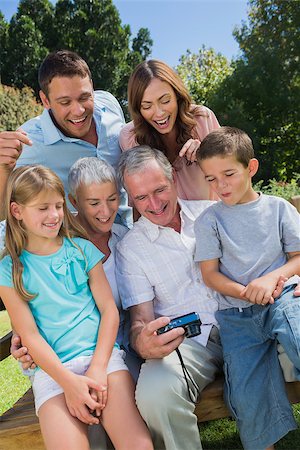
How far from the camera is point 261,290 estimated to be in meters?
2.58

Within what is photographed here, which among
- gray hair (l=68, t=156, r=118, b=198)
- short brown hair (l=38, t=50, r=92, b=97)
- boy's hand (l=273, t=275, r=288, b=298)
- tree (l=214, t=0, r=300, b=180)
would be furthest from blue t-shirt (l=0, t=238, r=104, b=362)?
Answer: tree (l=214, t=0, r=300, b=180)

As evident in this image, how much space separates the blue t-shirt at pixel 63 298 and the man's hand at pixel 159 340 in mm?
251

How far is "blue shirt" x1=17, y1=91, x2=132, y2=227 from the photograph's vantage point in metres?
3.74

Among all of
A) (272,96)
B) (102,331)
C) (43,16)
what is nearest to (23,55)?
(43,16)

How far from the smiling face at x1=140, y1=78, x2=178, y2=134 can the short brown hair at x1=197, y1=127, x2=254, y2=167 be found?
0.66m

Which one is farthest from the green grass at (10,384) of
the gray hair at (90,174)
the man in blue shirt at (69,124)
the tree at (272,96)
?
the tree at (272,96)

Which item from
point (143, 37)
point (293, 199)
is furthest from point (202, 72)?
point (293, 199)

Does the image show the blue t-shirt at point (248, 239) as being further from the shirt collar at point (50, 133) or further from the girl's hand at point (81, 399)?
the shirt collar at point (50, 133)

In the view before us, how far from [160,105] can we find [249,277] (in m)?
1.28

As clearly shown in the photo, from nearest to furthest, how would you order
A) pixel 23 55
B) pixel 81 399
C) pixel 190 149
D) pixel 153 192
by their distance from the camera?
1. pixel 81 399
2. pixel 153 192
3. pixel 190 149
4. pixel 23 55

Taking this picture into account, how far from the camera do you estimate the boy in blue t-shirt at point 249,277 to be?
246 centimetres

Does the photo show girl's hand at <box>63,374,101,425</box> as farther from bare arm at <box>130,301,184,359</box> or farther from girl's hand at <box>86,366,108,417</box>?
bare arm at <box>130,301,184,359</box>

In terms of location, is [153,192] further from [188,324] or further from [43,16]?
[43,16]

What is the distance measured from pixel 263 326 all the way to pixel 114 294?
83cm
